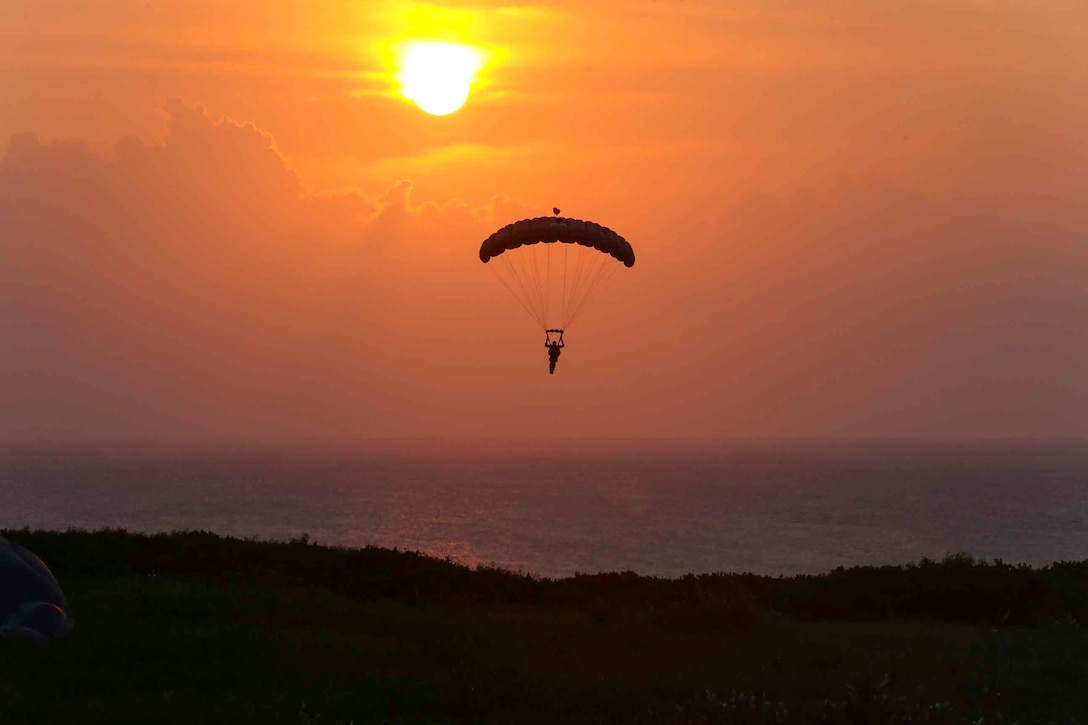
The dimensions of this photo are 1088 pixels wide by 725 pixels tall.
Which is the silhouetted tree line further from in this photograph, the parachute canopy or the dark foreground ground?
the parachute canopy

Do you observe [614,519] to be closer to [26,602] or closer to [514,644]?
[514,644]

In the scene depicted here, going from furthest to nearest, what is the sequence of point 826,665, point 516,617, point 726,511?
1. point 726,511
2. point 516,617
3. point 826,665

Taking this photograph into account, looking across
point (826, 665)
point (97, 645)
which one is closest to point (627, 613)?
point (826, 665)

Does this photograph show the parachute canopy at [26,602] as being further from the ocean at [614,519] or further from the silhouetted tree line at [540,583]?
the ocean at [614,519]

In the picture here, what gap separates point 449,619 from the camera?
23.8 m

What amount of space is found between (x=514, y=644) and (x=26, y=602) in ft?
28.6

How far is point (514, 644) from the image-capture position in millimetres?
21016

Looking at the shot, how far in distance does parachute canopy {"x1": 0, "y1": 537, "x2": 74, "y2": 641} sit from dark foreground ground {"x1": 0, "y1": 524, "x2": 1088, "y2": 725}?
498 millimetres

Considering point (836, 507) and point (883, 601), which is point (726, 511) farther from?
point (883, 601)

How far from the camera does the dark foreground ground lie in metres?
15.6

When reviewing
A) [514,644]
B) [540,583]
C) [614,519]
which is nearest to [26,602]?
[514,644]

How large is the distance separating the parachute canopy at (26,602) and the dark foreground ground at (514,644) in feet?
1.64

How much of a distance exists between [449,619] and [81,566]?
10742 mm

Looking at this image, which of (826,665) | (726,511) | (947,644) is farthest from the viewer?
(726,511)
